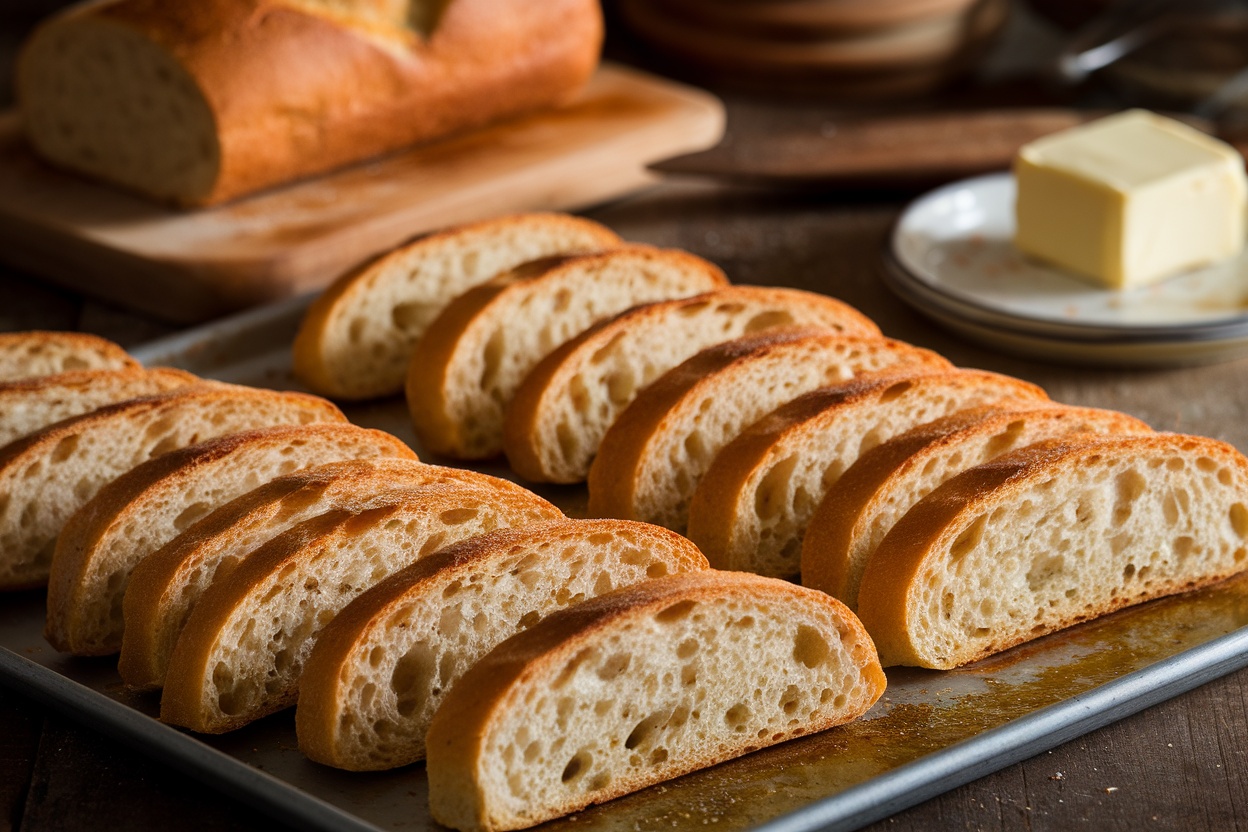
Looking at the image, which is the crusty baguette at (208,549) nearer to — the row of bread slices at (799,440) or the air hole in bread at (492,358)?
the row of bread slices at (799,440)

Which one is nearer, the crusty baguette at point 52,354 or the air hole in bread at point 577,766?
the air hole in bread at point 577,766

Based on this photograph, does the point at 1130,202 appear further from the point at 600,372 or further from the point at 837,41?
the point at 837,41

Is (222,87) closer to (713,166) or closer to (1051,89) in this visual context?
(713,166)

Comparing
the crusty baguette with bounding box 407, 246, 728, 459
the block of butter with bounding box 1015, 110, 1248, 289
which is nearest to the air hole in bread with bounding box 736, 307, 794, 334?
the crusty baguette with bounding box 407, 246, 728, 459

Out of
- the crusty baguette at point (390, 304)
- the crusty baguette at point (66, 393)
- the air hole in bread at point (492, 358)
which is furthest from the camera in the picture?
the crusty baguette at point (390, 304)

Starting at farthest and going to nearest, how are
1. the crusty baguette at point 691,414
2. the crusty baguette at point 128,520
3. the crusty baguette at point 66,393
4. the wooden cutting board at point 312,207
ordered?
1. the wooden cutting board at point 312,207
2. the crusty baguette at point 66,393
3. the crusty baguette at point 691,414
4. the crusty baguette at point 128,520

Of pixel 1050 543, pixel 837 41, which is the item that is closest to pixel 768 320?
pixel 1050 543

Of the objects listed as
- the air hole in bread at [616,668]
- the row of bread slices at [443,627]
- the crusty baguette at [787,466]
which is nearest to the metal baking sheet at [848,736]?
the row of bread slices at [443,627]

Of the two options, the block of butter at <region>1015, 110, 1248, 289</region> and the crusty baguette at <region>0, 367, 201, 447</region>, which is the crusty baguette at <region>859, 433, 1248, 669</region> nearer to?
the block of butter at <region>1015, 110, 1248, 289</region>

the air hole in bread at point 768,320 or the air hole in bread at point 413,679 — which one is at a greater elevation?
the air hole in bread at point 768,320
